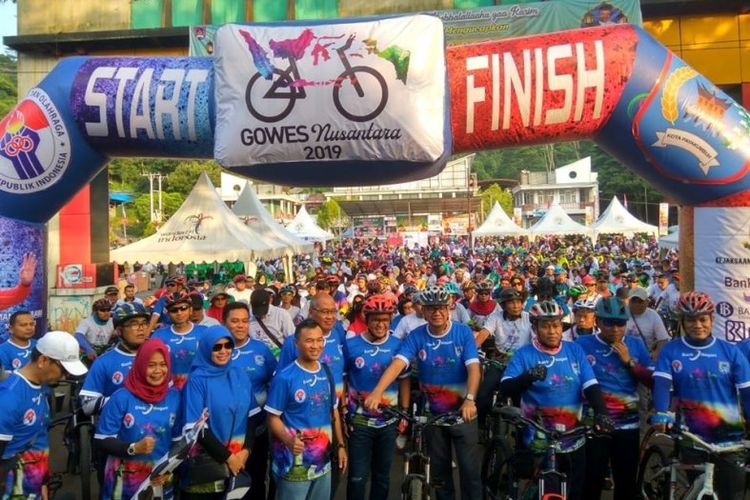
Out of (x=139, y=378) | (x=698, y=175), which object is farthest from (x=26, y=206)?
(x=698, y=175)

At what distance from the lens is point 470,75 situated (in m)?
6.16

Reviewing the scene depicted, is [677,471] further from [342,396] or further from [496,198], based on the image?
[496,198]

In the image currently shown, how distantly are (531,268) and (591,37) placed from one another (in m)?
11.3

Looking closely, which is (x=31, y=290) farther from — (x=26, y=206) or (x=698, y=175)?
(x=698, y=175)

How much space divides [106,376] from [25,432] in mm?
837

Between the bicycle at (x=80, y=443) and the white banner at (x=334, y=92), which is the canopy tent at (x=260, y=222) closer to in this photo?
the white banner at (x=334, y=92)

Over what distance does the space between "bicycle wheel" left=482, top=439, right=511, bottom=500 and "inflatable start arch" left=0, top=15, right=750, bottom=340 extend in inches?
104

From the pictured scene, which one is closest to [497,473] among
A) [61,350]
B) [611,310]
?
[611,310]

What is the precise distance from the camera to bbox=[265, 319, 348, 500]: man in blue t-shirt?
3859mm

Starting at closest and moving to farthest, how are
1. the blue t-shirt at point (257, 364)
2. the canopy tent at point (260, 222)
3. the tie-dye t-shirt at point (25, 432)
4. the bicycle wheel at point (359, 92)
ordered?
the tie-dye t-shirt at point (25, 432) < the blue t-shirt at point (257, 364) < the bicycle wheel at point (359, 92) < the canopy tent at point (260, 222)

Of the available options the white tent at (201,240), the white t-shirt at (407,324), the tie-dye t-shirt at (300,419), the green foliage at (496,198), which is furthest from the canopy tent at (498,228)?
the green foliage at (496,198)

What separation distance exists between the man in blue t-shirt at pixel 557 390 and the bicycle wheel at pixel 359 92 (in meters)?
2.49

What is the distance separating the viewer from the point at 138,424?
12.2 feet

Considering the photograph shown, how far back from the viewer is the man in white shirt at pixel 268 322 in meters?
6.46
